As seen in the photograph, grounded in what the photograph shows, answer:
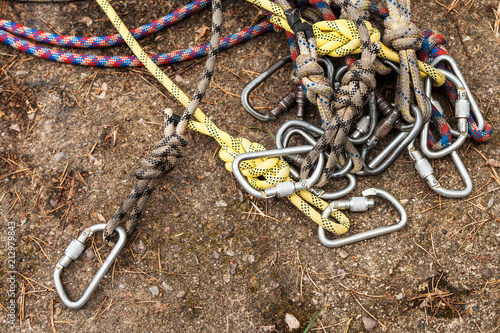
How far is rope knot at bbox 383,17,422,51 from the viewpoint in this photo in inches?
74.2

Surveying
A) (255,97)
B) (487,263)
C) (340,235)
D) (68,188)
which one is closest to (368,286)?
(340,235)

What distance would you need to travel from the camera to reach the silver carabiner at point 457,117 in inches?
74.1

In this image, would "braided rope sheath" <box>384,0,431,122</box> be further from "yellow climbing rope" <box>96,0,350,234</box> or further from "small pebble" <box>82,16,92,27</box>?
"small pebble" <box>82,16,92,27</box>

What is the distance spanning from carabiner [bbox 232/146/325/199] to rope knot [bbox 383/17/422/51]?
753 millimetres

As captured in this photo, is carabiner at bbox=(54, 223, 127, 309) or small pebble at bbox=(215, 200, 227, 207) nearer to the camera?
carabiner at bbox=(54, 223, 127, 309)

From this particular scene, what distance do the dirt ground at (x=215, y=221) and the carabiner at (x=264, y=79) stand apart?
0.07 meters

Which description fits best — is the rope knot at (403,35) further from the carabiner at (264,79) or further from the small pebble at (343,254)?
the small pebble at (343,254)

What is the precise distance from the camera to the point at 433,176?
6.27ft

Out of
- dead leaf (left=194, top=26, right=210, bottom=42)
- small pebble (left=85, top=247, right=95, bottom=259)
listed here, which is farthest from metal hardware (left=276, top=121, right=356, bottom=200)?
small pebble (left=85, top=247, right=95, bottom=259)

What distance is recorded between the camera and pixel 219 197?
201 centimetres

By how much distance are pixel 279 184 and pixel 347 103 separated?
1.75ft

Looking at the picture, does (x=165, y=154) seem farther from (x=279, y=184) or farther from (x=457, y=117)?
(x=457, y=117)

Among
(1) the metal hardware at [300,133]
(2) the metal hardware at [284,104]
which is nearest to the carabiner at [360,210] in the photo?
(1) the metal hardware at [300,133]

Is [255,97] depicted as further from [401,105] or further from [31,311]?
[31,311]
